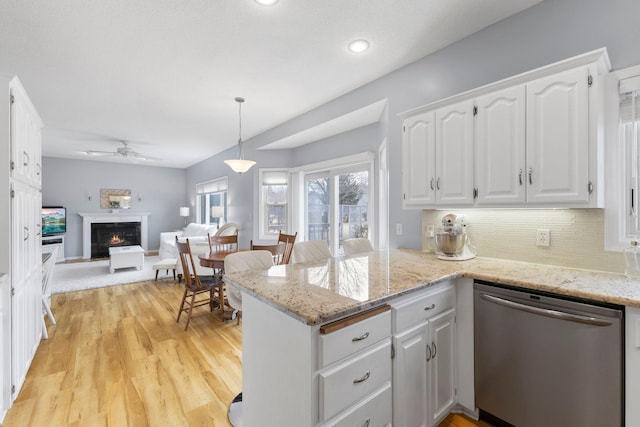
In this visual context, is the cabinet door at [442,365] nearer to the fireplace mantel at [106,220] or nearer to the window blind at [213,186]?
the window blind at [213,186]

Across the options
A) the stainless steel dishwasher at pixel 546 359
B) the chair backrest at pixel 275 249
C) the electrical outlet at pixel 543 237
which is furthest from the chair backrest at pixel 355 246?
the electrical outlet at pixel 543 237

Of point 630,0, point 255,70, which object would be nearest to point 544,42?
point 630,0

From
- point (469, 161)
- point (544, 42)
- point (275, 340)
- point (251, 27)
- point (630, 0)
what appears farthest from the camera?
point (251, 27)

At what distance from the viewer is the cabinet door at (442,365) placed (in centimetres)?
169

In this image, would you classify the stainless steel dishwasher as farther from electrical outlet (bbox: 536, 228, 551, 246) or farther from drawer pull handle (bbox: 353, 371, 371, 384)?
drawer pull handle (bbox: 353, 371, 371, 384)

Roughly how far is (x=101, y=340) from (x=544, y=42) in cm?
472

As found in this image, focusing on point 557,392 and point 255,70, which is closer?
point 557,392

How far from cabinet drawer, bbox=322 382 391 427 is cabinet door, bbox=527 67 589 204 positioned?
1513 mm

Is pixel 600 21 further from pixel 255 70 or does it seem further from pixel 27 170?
pixel 27 170

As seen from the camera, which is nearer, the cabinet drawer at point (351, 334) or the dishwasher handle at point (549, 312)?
the cabinet drawer at point (351, 334)

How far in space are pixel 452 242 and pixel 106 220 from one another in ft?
30.6

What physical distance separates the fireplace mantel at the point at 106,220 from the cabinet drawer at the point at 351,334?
30.6 feet

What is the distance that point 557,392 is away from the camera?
4.83 feet

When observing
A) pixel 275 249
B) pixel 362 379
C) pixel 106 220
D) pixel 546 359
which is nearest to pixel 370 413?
pixel 362 379
